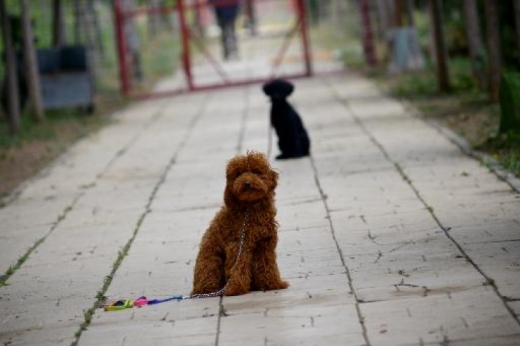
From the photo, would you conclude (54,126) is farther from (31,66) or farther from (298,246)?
(298,246)

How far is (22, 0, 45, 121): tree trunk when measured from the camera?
20.7 meters

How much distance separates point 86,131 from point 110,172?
5328 millimetres

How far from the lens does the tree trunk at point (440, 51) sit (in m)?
20.3

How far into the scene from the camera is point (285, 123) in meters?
14.1

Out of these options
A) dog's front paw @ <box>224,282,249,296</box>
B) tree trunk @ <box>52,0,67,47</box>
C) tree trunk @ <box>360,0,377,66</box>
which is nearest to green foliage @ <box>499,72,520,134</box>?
dog's front paw @ <box>224,282,249,296</box>

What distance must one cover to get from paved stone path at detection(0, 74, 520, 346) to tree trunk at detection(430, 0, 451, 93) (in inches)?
134

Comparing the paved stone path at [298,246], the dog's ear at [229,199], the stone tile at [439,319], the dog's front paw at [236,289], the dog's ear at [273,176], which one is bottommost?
the stone tile at [439,319]

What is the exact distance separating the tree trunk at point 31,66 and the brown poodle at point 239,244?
1383 cm

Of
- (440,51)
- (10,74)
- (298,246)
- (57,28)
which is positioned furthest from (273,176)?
(57,28)

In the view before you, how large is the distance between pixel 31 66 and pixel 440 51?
7.30 meters

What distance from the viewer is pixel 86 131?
19.8 metres

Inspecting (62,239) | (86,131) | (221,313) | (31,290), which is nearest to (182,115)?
(86,131)

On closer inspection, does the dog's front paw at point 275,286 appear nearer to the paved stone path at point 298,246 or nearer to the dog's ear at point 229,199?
the paved stone path at point 298,246

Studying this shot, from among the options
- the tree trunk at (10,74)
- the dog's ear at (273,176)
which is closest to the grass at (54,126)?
the tree trunk at (10,74)
